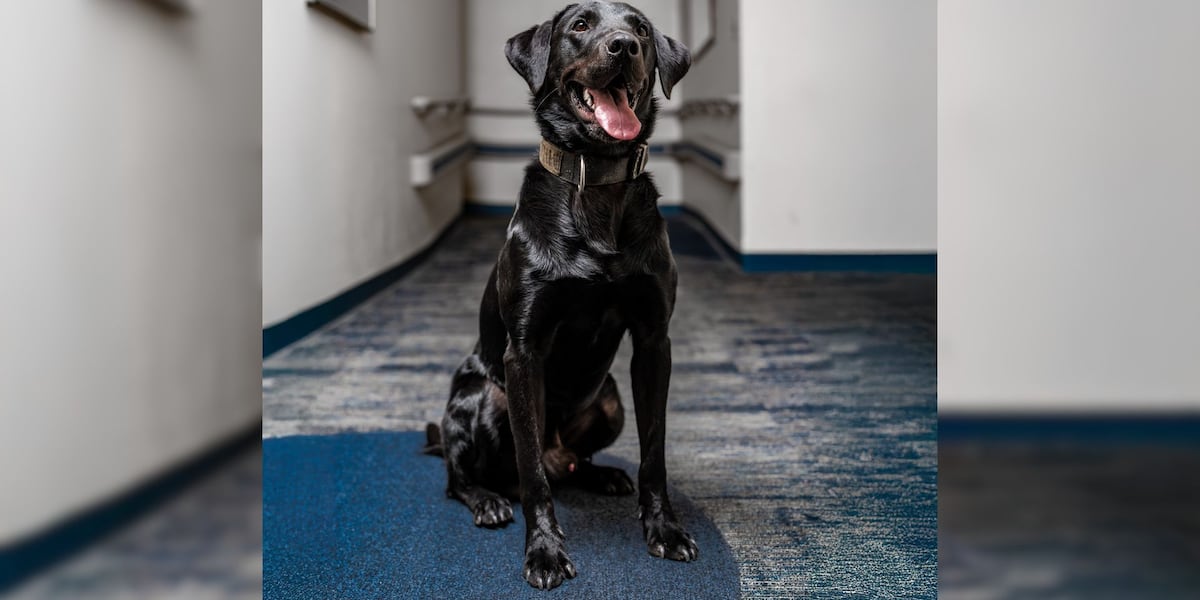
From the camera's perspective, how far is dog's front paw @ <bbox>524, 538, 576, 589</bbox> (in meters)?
1.45

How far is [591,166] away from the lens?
60.9 inches

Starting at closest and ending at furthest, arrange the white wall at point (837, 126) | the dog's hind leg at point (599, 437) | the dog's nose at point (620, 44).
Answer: the dog's nose at point (620, 44) < the dog's hind leg at point (599, 437) < the white wall at point (837, 126)

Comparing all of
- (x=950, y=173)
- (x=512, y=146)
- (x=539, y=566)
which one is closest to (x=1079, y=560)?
(x=950, y=173)

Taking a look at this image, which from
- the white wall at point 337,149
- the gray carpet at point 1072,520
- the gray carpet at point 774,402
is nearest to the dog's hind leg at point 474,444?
the gray carpet at point 774,402

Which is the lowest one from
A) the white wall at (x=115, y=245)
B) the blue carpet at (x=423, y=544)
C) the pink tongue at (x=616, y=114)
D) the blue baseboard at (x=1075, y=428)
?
the blue carpet at (x=423, y=544)

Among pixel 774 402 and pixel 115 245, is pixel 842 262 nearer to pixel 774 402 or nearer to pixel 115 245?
pixel 774 402

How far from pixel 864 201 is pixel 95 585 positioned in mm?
5222

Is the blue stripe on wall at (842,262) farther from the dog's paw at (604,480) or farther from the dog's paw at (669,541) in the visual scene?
the dog's paw at (669,541)

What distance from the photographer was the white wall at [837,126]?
505 centimetres

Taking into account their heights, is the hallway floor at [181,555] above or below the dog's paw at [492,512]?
above

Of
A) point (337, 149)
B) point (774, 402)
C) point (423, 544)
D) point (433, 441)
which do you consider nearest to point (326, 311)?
point (337, 149)

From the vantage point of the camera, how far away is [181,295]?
273mm

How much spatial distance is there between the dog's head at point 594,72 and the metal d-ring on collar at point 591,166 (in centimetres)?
2

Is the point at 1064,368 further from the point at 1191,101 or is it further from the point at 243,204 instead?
the point at 243,204
